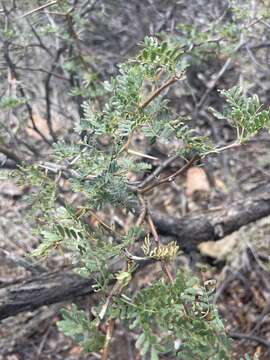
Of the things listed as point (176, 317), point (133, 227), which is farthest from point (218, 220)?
point (176, 317)

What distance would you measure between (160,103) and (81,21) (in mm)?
857

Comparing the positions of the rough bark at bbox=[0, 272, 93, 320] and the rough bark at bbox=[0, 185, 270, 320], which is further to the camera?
the rough bark at bbox=[0, 185, 270, 320]

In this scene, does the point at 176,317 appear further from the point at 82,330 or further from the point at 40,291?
the point at 40,291

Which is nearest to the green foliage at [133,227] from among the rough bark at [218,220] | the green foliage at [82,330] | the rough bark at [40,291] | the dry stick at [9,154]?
the green foliage at [82,330]

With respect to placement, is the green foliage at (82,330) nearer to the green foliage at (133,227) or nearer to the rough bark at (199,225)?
the green foliage at (133,227)

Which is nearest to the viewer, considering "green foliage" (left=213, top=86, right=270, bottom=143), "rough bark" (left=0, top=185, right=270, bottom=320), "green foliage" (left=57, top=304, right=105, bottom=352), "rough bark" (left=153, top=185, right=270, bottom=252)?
"green foliage" (left=57, top=304, right=105, bottom=352)

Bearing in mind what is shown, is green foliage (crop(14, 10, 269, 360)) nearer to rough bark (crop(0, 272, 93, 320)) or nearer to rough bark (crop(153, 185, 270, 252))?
rough bark (crop(0, 272, 93, 320))

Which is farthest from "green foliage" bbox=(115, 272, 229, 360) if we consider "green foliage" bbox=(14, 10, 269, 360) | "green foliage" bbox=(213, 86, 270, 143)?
"green foliage" bbox=(213, 86, 270, 143)

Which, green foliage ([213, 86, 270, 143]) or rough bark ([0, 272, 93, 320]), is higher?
green foliage ([213, 86, 270, 143])

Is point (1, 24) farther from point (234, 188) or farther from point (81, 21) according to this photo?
point (234, 188)

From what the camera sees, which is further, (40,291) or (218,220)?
(218,220)

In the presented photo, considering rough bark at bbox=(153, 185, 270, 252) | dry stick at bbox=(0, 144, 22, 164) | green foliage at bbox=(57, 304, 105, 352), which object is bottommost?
rough bark at bbox=(153, 185, 270, 252)

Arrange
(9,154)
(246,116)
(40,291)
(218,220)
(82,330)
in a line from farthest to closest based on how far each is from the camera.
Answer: (218,220) < (40,291) < (9,154) < (246,116) < (82,330)

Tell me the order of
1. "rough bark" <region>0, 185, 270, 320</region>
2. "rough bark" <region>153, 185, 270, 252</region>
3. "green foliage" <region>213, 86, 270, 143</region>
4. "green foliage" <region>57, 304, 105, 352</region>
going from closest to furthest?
"green foliage" <region>57, 304, 105, 352</region>, "green foliage" <region>213, 86, 270, 143</region>, "rough bark" <region>0, 185, 270, 320</region>, "rough bark" <region>153, 185, 270, 252</region>
